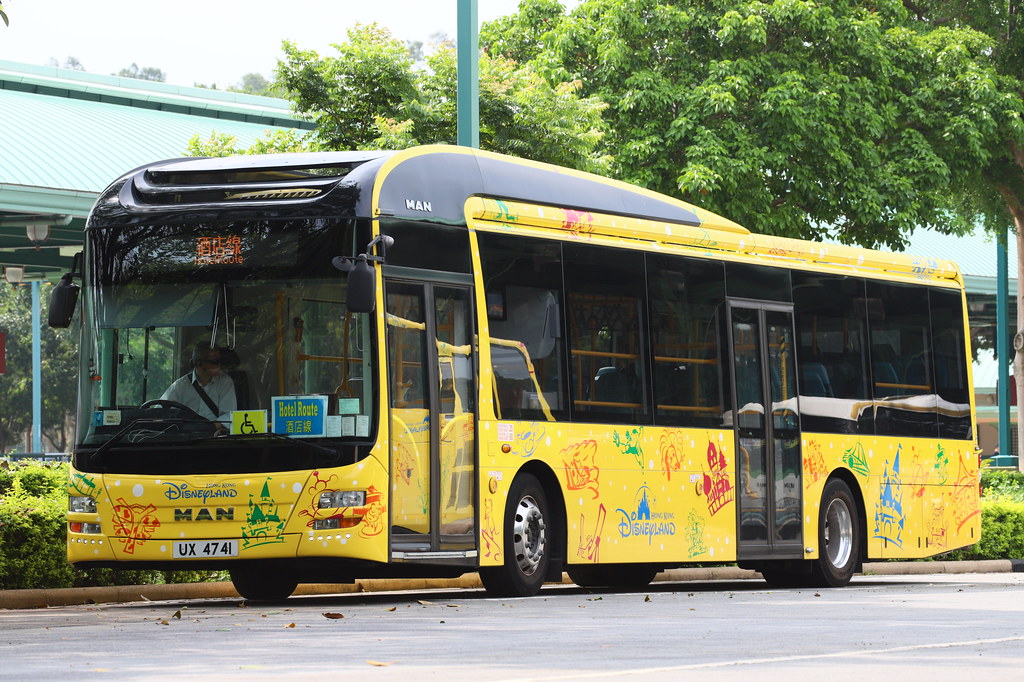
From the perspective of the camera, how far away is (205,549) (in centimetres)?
1384

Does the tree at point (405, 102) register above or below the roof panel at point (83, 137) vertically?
below

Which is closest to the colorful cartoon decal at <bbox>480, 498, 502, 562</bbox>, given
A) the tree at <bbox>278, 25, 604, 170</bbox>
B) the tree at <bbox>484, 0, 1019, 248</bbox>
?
the tree at <bbox>278, 25, 604, 170</bbox>

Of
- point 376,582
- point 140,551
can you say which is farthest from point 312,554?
point 376,582

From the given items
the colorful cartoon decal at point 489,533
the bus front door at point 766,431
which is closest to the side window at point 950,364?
the bus front door at point 766,431

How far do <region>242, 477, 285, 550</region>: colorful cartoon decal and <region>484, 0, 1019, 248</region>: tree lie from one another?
16717 mm

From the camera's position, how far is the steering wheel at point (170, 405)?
14.0 m

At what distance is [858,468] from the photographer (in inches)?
770

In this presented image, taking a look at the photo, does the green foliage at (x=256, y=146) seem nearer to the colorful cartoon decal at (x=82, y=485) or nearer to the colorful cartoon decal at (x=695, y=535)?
the colorful cartoon decal at (x=695, y=535)

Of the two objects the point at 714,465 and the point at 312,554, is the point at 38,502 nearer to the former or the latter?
the point at 312,554

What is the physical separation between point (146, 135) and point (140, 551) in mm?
26464

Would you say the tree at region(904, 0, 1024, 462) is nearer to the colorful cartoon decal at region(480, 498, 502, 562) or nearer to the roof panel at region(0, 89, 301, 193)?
the roof panel at region(0, 89, 301, 193)

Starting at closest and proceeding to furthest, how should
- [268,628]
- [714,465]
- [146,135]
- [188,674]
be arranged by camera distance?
[188,674], [268,628], [714,465], [146,135]

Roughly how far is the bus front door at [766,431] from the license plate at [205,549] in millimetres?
5852

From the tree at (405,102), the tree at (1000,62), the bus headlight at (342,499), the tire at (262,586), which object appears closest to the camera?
the bus headlight at (342,499)
